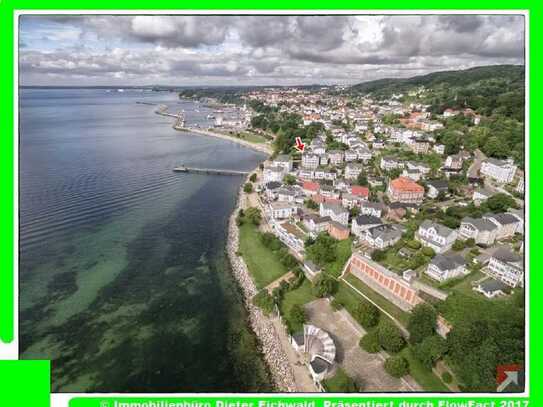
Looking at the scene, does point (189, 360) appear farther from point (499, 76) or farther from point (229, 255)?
point (499, 76)

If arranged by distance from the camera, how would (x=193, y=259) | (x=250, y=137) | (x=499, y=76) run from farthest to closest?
(x=250, y=137), (x=499, y=76), (x=193, y=259)

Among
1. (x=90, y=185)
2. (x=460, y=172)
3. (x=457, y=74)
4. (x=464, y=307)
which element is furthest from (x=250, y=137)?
(x=464, y=307)

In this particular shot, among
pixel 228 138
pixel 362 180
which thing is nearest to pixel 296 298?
pixel 362 180

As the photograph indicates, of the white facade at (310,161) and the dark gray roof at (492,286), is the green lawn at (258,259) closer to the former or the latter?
the dark gray roof at (492,286)

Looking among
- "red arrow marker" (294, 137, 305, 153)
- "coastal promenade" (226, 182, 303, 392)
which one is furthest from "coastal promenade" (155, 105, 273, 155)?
"coastal promenade" (226, 182, 303, 392)

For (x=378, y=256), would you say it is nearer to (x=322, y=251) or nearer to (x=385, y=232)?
(x=385, y=232)

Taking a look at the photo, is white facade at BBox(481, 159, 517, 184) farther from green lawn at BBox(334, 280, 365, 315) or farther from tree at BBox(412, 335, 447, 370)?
tree at BBox(412, 335, 447, 370)

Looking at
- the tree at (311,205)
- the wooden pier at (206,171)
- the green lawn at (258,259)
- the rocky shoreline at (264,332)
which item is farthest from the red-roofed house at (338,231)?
the wooden pier at (206,171)
